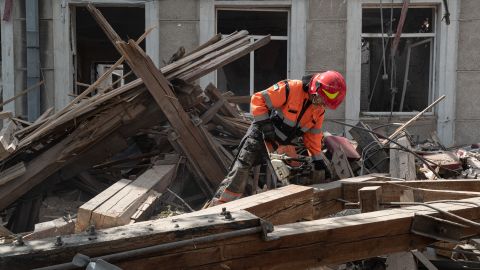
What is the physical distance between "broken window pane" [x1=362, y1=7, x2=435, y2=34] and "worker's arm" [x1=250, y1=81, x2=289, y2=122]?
594 centimetres

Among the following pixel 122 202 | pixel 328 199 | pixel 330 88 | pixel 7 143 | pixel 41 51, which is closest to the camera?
pixel 328 199

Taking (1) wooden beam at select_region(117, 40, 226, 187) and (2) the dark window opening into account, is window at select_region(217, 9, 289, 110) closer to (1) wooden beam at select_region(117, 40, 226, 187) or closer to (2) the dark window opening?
(2) the dark window opening

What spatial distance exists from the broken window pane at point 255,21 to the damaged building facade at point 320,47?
21 millimetres

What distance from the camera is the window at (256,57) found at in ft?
35.2

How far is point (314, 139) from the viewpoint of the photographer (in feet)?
18.1

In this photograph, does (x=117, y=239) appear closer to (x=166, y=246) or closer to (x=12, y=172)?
(x=166, y=246)

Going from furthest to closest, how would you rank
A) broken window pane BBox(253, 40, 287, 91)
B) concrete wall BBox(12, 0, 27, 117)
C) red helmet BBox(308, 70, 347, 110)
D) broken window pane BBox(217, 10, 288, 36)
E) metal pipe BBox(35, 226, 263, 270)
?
broken window pane BBox(253, 40, 287, 91) < broken window pane BBox(217, 10, 288, 36) < concrete wall BBox(12, 0, 27, 117) < red helmet BBox(308, 70, 347, 110) < metal pipe BBox(35, 226, 263, 270)

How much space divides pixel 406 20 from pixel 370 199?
29.2ft

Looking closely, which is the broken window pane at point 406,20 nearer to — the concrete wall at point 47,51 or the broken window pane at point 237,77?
the broken window pane at point 237,77

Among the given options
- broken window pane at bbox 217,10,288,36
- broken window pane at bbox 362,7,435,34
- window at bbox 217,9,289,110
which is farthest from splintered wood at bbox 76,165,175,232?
broken window pane at bbox 362,7,435,34

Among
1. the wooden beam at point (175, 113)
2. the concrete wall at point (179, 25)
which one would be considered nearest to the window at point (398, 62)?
the concrete wall at point (179, 25)

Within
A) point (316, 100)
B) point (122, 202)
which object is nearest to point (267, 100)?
point (316, 100)

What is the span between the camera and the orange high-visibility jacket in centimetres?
543

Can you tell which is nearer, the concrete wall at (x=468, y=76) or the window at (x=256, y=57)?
the concrete wall at (x=468, y=76)
